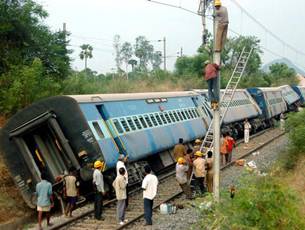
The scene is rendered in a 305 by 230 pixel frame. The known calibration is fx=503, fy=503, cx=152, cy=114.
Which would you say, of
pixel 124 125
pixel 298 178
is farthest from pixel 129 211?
pixel 298 178

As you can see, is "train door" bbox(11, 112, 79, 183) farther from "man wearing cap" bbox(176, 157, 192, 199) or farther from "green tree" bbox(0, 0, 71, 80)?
"green tree" bbox(0, 0, 71, 80)

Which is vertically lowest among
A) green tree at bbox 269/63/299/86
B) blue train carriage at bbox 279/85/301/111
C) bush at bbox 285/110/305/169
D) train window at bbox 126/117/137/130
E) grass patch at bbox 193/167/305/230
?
green tree at bbox 269/63/299/86

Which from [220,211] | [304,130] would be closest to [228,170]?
[304,130]

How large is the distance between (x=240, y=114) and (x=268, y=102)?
24.5ft

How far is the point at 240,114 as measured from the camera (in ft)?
93.3

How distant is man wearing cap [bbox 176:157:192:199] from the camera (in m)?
13.6

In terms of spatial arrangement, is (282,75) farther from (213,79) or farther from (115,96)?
(213,79)

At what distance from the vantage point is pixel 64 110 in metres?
13.5

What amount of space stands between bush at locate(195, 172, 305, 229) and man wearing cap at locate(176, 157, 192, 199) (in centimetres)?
514

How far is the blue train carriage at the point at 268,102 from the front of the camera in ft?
113

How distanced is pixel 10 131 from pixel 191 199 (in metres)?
5.35

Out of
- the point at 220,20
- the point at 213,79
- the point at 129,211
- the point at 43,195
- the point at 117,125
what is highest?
the point at 220,20

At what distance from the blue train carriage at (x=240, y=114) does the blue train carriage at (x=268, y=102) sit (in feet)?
2.88

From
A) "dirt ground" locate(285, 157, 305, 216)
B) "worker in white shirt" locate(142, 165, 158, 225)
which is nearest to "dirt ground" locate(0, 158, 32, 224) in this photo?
"worker in white shirt" locate(142, 165, 158, 225)
